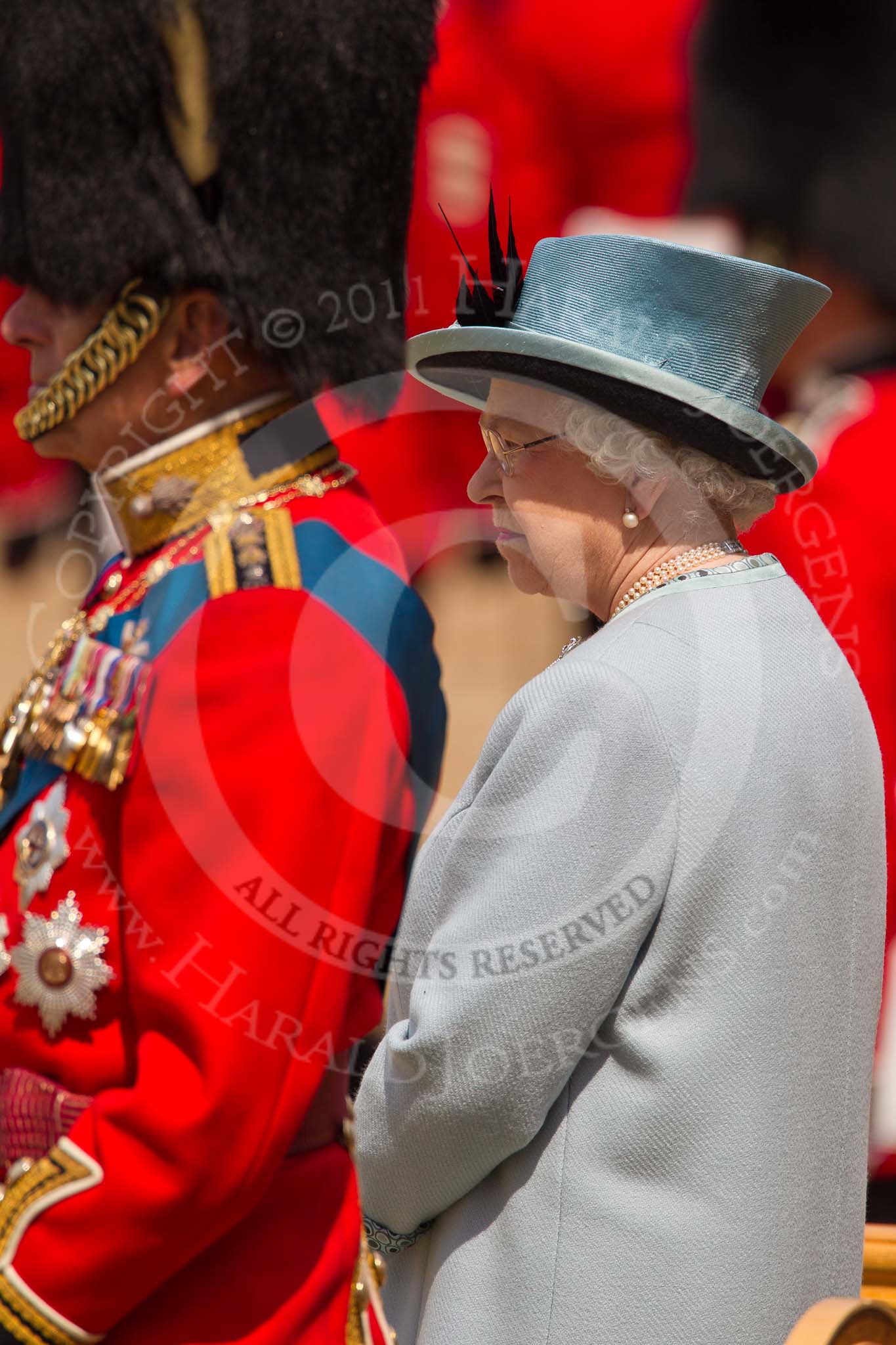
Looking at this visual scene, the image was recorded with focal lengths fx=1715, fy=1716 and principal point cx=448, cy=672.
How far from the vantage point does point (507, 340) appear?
1787 mm

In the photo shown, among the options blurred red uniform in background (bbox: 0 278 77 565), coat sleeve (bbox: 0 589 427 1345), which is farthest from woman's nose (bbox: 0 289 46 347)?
blurred red uniform in background (bbox: 0 278 77 565)

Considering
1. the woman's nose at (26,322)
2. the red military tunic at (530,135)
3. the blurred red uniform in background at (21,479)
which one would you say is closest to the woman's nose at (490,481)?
the woman's nose at (26,322)

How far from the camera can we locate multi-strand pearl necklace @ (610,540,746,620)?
5.88 ft

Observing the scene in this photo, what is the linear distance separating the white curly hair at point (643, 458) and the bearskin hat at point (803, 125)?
2.88 metres

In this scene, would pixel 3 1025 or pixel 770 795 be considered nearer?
pixel 770 795

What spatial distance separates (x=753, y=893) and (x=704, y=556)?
1.21 ft

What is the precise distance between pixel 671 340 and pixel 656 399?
0.07 meters

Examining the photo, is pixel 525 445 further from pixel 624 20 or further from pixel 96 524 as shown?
pixel 624 20

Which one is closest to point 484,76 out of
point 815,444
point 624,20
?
point 624,20

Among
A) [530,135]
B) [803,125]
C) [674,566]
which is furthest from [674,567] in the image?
[530,135]

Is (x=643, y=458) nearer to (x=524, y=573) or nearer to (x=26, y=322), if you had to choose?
(x=524, y=573)

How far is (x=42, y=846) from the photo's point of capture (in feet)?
6.93

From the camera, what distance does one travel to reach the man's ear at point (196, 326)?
7.55 feet

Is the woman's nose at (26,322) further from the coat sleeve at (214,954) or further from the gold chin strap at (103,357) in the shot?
the coat sleeve at (214,954)
